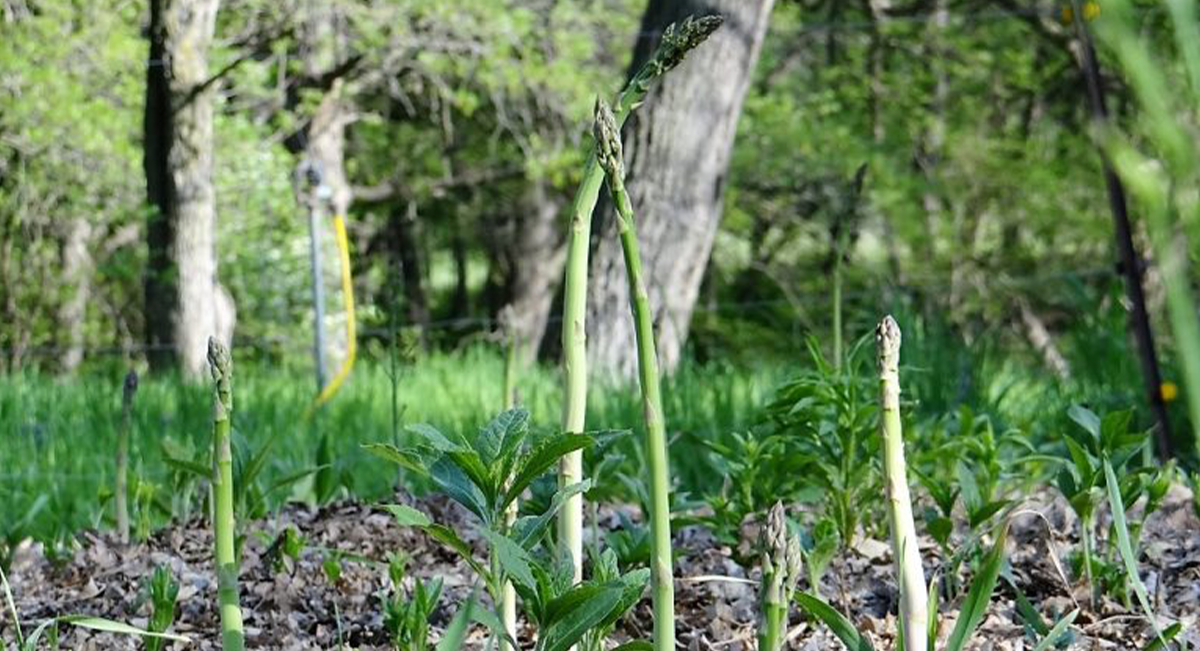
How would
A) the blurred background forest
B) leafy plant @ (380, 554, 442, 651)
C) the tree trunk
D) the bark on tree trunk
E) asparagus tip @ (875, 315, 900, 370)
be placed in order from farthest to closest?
the bark on tree trunk, the tree trunk, the blurred background forest, leafy plant @ (380, 554, 442, 651), asparagus tip @ (875, 315, 900, 370)

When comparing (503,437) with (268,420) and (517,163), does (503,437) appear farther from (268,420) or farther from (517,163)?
(517,163)

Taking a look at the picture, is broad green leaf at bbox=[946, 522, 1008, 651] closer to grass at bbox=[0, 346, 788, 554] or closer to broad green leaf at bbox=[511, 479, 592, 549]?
broad green leaf at bbox=[511, 479, 592, 549]

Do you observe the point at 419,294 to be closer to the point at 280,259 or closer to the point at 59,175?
the point at 280,259

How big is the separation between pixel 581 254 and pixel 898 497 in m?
0.47

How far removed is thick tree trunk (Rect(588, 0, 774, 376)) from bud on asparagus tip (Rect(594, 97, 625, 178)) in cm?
459

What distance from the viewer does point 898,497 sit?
5.16 ft

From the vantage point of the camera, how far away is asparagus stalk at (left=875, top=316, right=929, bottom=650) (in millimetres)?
1550

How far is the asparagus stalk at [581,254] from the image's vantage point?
1.66 metres

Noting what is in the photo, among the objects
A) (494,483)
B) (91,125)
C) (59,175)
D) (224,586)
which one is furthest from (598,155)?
(59,175)

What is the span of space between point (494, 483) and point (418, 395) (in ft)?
14.7

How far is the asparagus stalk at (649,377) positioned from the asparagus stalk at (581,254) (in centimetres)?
21

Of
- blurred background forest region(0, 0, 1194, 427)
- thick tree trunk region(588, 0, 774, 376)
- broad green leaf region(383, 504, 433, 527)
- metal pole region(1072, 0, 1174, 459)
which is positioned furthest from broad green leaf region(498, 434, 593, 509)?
thick tree trunk region(588, 0, 774, 376)

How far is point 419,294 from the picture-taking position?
24234 millimetres

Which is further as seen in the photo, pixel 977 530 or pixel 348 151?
pixel 348 151
